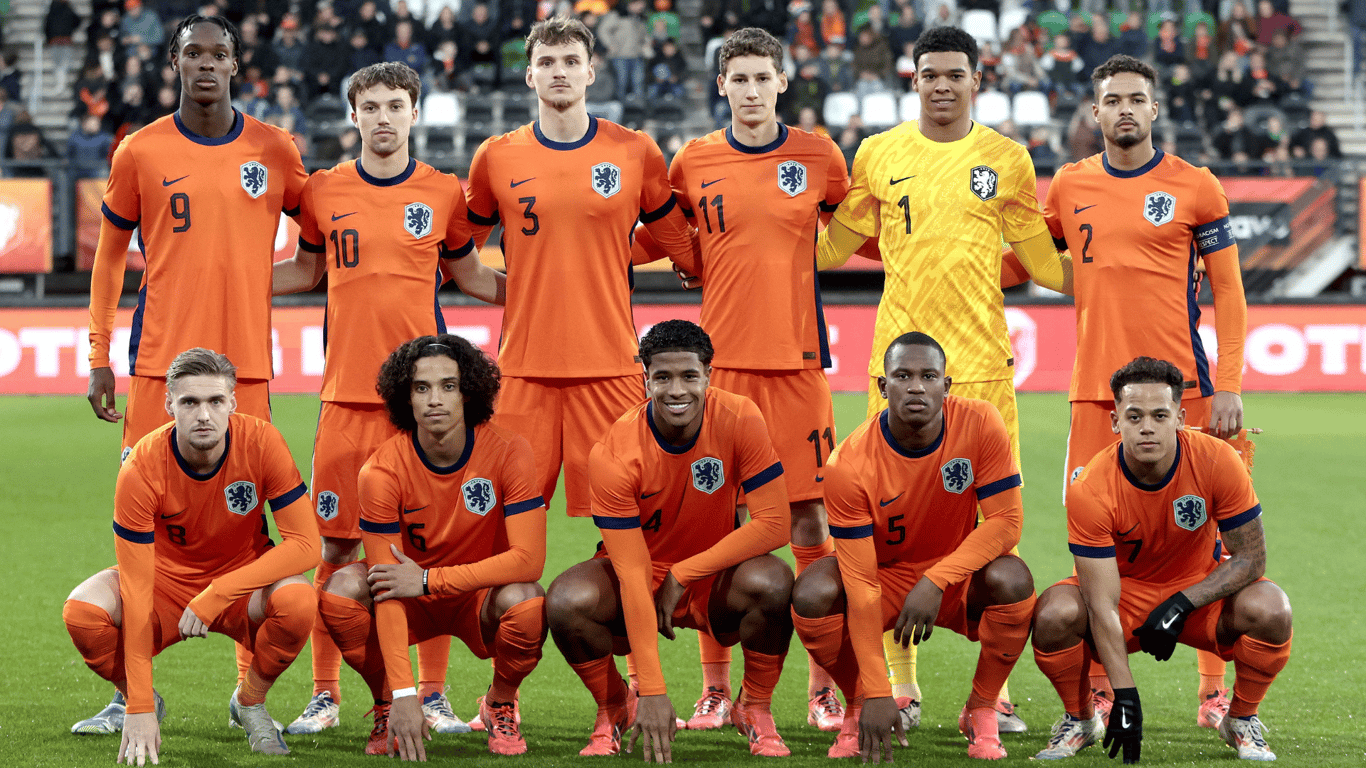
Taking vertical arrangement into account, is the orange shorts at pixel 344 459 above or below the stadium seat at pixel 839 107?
below

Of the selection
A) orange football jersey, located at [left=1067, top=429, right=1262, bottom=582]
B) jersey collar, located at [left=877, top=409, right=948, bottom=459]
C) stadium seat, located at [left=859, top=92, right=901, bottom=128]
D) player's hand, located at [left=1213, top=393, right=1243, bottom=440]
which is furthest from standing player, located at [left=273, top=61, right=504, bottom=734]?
stadium seat, located at [left=859, top=92, right=901, bottom=128]

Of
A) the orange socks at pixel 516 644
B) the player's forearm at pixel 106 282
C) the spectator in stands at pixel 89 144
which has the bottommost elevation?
the orange socks at pixel 516 644

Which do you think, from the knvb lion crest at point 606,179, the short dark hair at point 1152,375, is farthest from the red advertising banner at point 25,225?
the short dark hair at point 1152,375

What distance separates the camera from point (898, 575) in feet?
15.2

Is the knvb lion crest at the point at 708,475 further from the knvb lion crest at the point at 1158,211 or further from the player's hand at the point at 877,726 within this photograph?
the knvb lion crest at the point at 1158,211

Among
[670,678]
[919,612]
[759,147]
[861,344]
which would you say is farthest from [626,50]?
[919,612]

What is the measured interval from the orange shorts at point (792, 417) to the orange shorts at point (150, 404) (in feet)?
5.52

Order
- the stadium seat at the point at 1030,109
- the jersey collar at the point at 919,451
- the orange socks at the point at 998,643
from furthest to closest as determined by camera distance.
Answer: the stadium seat at the point at 1030,109, the jersey collar at the point at 919,451, the orange socks at the point at 998,643

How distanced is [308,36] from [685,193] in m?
13.9

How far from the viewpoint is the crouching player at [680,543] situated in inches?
174

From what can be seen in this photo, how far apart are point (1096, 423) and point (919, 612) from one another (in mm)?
1253

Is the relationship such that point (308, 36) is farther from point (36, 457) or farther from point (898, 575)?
point (898, 575)

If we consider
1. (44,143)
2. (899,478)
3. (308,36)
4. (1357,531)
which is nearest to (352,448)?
(899,478)

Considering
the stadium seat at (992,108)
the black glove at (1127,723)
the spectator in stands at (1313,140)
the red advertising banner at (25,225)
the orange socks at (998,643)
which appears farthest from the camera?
the stadium seat at (992,108)
